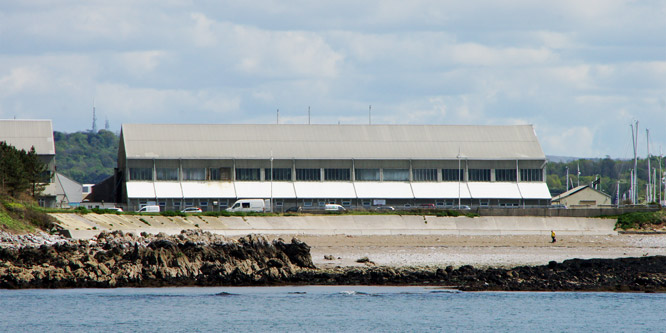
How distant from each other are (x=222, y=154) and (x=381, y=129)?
18.6 meters

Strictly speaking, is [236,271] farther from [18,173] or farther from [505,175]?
[505,175]

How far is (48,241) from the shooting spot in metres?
51.3

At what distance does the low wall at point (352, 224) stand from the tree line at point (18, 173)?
423 inches

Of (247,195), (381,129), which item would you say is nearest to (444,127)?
(381,129)

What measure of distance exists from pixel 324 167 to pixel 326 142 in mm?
4213

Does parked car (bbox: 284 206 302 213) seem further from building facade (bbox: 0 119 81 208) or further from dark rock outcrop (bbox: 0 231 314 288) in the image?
dark rock outcrop (bbox: 0 231 314 288)

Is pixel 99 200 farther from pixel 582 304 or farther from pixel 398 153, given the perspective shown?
pixel 582 304

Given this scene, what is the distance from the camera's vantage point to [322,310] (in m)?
36.8

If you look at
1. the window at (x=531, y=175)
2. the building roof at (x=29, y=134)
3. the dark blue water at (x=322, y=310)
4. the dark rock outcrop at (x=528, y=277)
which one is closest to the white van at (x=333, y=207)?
the window at (x=531, y=175)

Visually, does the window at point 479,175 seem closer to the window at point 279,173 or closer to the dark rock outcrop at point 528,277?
the window at point 279,173

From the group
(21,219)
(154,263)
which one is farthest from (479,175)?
(154,263)

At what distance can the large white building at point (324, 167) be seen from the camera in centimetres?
9744

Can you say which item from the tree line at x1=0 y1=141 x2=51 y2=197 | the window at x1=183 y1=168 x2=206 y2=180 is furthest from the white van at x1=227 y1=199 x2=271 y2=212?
the tree line at x1=0 y1=141 x2=51 y2=197

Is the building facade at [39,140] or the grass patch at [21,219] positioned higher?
the building facade at [39,140]
